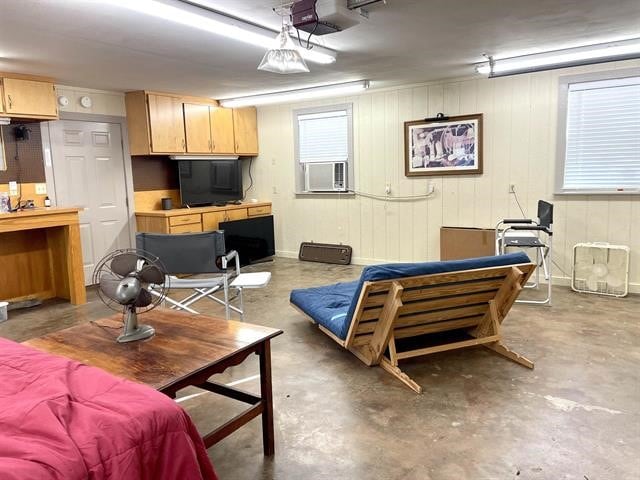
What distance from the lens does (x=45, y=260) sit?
5.33 meters

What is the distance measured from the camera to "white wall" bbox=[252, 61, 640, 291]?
5105 millimetres

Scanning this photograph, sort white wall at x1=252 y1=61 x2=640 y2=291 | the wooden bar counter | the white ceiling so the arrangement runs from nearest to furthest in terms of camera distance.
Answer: the white ceiling, the wooden bar counter, white wall at x1=252 y1=61 x2=640 y2=291

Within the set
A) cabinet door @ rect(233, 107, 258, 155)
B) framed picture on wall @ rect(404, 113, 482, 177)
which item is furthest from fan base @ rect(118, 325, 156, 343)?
cabinet door @ rect(233, 107, 258, 155)

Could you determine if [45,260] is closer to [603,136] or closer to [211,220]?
[211,220]

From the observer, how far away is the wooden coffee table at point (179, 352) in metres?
1.83

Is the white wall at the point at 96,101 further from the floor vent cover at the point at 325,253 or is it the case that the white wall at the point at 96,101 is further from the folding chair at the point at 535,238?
the folding chair at the point at 535,238

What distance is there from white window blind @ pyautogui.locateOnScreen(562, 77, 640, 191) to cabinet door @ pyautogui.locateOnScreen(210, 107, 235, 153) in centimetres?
443

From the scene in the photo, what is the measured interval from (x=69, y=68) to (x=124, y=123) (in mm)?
1574

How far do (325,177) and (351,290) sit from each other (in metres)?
3.03

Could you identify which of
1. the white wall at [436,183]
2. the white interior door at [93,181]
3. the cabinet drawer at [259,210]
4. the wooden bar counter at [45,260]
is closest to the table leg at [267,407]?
the wooden bar counter at [45,260]

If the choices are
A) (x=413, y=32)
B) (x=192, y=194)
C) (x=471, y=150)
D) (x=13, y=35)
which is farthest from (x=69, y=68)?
(x=471, y=150)

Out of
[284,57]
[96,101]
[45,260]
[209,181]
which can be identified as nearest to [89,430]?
[284,57]

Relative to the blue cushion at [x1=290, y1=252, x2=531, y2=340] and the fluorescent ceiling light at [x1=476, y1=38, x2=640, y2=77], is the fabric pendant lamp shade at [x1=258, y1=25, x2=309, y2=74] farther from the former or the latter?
the fluorescent ceiling light at [x1=476, y1=38, x2=640, y2=77]

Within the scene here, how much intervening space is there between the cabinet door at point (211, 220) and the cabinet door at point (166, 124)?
935 millimetres
